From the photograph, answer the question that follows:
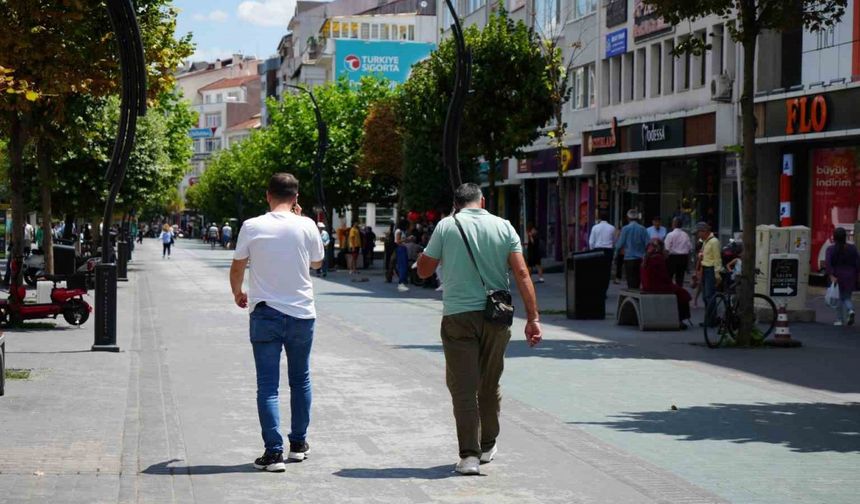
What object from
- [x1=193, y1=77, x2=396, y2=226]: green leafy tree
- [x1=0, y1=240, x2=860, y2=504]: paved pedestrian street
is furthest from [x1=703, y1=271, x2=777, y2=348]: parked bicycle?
[x1=193, y1=77, x2=396, y2=226]: green leafy tree

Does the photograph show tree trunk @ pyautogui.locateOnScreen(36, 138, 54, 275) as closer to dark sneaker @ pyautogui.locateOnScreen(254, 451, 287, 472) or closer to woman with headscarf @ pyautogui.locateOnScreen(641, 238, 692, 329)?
woman with headscarf @ pyautogui.locateOnScreen(641, 238, 692, 329)

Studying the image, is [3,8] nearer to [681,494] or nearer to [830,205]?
[681,494]

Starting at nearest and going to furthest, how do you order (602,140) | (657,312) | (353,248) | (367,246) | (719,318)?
(719,318)
(657,312)
(602,140)
(353,248)
(367,246)

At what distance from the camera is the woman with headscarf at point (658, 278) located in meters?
20.8

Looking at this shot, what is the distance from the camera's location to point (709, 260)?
23.7 metres

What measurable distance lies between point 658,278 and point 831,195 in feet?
37.1

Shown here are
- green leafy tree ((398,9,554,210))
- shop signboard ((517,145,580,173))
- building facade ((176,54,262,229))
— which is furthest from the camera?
building facade ((176,54,262,229))

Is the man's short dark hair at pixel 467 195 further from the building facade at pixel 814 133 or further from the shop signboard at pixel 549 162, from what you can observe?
the shop signboard at pixel 549 162

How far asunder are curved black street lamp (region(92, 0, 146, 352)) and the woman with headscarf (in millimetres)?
7488

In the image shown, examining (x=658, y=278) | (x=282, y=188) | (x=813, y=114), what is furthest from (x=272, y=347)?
(x=813, y=114)

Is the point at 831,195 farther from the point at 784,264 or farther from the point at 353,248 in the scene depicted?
the point at 353,248

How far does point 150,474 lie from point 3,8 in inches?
492

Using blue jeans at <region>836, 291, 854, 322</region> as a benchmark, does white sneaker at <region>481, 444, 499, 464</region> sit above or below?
below

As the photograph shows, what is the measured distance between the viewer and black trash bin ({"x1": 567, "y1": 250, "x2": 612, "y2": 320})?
2341 centimetres
